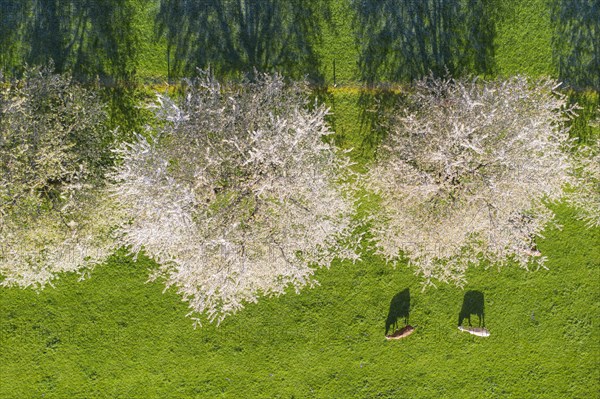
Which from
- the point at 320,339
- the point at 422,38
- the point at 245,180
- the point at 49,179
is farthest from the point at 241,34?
the point at 320,339

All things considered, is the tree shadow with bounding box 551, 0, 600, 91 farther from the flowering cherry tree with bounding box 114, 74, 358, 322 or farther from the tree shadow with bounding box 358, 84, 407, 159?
the flowering cherry tree with bounding box 114, 74, 358, 322

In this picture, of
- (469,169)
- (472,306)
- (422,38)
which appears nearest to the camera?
(469,169)

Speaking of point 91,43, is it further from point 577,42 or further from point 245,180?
point 577,42

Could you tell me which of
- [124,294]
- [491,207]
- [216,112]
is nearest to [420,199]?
[491,207]

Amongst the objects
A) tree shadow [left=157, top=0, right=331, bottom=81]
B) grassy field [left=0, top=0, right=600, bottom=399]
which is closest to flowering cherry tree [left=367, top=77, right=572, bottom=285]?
grassy field [left=0, top=0, right=600, bottom=399]

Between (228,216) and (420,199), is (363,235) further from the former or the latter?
(228,216)

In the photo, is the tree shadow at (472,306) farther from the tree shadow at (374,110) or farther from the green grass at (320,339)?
the tree shadow at (374,110)
